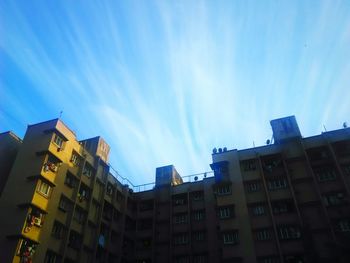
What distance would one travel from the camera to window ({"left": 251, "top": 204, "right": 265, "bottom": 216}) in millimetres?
44312

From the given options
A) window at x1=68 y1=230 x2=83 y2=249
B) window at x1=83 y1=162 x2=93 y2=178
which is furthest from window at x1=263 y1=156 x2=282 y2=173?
window at x1=68 y1=230 x2=83 y2=249

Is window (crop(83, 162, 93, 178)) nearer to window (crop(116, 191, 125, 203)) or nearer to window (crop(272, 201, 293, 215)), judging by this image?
window (crop(116, 191, 125, 203))

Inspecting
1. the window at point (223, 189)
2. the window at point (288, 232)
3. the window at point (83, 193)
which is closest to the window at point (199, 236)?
the window at point (223, 189)

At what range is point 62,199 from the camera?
40.8 meters

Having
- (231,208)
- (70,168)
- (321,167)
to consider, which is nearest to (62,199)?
(70,168)

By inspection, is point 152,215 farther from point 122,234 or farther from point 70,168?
point 70,168

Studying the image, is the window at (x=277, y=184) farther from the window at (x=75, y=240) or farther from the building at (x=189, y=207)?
the window at (x=75, y=240)

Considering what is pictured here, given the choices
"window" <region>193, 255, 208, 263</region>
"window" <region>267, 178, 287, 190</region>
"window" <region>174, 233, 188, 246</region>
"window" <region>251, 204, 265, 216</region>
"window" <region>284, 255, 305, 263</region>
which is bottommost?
"window" <region>284, 255, 305, 263</region>

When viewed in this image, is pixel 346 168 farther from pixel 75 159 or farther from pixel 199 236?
pixel 75 159

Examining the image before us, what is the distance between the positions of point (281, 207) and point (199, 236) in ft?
41.2

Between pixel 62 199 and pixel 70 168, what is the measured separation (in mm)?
4070

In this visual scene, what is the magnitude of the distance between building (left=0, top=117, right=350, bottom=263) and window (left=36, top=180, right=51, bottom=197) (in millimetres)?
113

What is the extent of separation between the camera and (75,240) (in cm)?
4191

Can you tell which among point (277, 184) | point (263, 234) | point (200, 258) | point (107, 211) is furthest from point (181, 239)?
point (277, 184)
